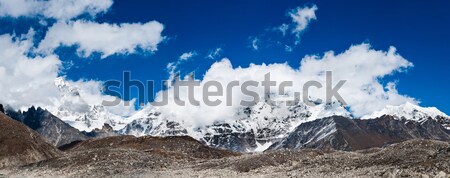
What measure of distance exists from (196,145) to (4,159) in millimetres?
60628

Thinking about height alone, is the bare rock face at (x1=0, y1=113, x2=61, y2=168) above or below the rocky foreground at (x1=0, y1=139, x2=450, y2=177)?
above

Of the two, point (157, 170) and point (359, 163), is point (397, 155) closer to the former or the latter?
point (359, 163)

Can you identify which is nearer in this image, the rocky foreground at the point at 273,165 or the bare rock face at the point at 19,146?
the rocky foreground at the point at 273,165

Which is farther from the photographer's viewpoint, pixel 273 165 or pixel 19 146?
pixel 19 146

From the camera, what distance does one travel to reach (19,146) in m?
119

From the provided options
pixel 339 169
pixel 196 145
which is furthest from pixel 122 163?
pixel 196 145

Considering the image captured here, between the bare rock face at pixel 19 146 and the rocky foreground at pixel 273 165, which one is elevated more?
the bare rock face at pixel 19 146

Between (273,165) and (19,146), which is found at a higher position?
(19,146)

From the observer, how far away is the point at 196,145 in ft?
531

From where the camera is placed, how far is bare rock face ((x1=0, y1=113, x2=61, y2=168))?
114 metres

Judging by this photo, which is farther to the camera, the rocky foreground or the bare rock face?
the bare rock face

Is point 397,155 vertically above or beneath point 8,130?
beneath

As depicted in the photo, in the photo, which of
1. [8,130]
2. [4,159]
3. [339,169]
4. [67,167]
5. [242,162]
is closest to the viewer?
[339,169]

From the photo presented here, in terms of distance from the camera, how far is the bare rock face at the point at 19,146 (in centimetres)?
11450
